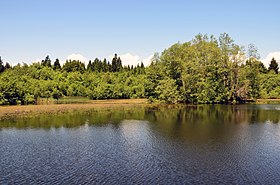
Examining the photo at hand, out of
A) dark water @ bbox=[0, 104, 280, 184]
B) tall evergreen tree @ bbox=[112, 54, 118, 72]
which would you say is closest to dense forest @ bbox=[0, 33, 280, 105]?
dark water @ bbox=[0, 104, 280, 184]

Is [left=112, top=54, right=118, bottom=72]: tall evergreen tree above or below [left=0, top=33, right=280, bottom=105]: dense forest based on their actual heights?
above

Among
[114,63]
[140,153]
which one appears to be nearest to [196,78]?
[140,153]

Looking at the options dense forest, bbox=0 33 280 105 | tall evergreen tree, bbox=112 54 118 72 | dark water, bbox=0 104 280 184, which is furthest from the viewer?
tall evergreen tree, bbox=112 54 118 72

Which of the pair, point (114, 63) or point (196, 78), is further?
point (114, 63)

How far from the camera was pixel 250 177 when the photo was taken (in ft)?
72.8

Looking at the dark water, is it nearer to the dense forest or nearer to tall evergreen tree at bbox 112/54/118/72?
the dense forest

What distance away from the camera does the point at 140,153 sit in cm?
2964

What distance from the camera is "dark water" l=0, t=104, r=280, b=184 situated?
2222cm

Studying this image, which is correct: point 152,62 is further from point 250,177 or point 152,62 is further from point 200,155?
point 250,177

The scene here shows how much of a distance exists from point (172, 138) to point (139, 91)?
89.1m

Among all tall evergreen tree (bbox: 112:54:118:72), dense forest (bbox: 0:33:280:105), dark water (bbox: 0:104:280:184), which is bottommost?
dark water (bbox: 0:104:280:184)

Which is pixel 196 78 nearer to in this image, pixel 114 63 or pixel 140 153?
pixel 140 153

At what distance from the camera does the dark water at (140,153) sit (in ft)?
72.9

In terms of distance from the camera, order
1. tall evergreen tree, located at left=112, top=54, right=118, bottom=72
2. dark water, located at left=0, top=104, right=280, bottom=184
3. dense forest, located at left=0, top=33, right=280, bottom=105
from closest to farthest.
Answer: dark water, located at left=0, top=104, right=280, bottom=184, dense forest, located at left=0, top=33, right=280, bottom=105, tall evergreen tree, located at left=112, top=54, right=118, bottom=72
